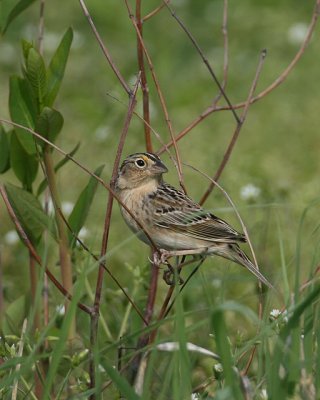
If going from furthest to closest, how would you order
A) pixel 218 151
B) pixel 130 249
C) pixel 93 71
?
1. pixel 93 71
2. pixel 218 151
3. pixel 130 249

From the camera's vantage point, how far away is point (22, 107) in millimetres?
4324

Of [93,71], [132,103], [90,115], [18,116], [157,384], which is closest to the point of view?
[132,103]

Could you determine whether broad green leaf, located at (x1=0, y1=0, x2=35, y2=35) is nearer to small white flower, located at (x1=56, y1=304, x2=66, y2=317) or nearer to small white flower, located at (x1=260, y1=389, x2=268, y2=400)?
small white flower, located at (x1=56, y1=304, x2=66, y2=317)

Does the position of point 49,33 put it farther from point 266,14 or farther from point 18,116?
point 18,116

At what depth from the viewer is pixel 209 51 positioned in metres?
10.9

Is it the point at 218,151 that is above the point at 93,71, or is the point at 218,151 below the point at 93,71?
below

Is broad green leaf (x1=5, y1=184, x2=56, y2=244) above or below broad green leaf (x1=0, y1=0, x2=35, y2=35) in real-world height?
below

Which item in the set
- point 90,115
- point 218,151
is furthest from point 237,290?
point 90,115

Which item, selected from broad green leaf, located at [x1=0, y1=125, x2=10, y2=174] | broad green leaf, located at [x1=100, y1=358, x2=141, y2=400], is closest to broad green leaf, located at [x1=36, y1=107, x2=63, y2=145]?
broad green leaf, located at [x1=0, y1=125, x2=10, y2=174]

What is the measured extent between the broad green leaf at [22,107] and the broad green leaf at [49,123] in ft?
0.37

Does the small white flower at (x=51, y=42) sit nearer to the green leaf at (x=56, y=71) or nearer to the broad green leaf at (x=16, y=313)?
the broad green leaf at (x=16, y=313)

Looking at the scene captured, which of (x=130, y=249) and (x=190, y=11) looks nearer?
(x=130, y=249)

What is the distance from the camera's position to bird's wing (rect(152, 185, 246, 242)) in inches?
191

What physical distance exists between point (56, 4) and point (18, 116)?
24.4 feet
